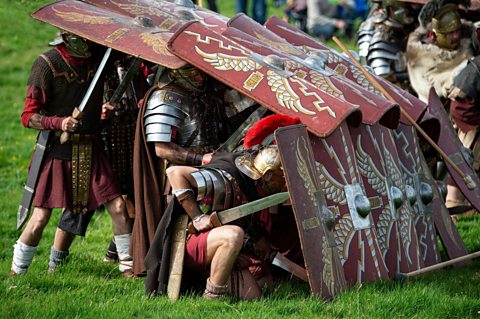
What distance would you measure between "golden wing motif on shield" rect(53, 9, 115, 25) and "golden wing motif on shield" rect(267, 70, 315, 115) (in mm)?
1268

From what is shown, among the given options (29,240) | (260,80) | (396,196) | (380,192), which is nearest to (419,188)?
(396,196)

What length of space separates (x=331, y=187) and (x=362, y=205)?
0.25 m

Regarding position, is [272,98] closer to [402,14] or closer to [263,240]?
[263,240]

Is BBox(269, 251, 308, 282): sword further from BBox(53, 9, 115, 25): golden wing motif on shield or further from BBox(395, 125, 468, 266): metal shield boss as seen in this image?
BBox(53, 9, 115, 25): golden wing motif on shield

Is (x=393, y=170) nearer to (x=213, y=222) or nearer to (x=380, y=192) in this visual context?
(x=380, y=192)

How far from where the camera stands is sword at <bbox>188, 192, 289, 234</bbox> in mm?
6391

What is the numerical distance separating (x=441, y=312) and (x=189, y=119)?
6.95ft

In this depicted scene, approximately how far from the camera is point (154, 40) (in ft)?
23.8

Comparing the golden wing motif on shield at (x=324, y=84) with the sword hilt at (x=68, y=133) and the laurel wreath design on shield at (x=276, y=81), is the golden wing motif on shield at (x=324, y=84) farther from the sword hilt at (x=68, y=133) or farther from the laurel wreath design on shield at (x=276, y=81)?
the sword hilt at (x=68, y=133)

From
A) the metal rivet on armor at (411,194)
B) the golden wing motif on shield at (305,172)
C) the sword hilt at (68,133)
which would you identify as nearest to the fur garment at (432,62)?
the metal rivet on armor at (411,194)

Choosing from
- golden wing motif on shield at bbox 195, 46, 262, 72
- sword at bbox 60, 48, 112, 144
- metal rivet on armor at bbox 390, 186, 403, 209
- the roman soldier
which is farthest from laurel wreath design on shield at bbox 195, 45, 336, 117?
the roman soldier

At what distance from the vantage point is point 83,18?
7.38 metres

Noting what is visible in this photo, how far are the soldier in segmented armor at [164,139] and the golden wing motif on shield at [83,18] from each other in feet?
1.85

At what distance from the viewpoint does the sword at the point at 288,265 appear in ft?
21.8
